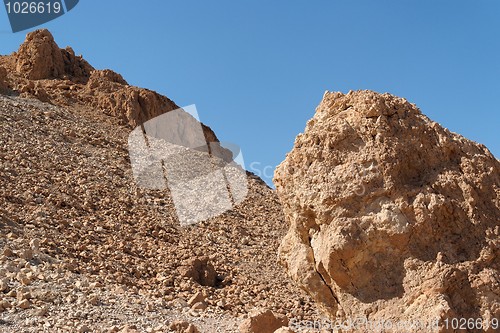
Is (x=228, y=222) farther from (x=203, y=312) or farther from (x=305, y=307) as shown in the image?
(x=203, y=312)

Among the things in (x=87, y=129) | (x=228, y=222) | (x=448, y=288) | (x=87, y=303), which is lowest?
(x=448, y=288)

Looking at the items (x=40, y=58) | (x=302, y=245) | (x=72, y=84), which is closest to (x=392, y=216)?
(x=302, y=245)

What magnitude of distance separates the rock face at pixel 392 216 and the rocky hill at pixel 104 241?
2.19 meters

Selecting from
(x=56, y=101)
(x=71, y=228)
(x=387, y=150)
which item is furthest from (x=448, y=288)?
(x=56, y=101)

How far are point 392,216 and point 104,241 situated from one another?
9504 mm

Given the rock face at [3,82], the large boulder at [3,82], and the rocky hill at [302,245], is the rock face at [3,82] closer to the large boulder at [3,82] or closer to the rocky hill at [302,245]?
the large boulder at [3,82]

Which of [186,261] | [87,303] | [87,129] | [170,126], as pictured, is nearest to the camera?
[87,303]

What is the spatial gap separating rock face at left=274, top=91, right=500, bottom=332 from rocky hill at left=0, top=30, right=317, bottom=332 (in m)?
2.19

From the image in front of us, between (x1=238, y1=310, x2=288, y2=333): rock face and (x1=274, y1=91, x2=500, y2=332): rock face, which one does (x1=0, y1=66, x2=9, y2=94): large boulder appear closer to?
(x1=238, y1=310, x2=288, y2=333): rock face

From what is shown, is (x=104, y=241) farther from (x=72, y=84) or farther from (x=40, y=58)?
(x=40, y=58)

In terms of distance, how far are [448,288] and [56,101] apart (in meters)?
24.2

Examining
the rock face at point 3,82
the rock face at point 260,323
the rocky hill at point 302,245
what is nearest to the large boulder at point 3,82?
the rock face at point 3,82

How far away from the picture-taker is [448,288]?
498cm

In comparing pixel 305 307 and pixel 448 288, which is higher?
pixel 305 307
